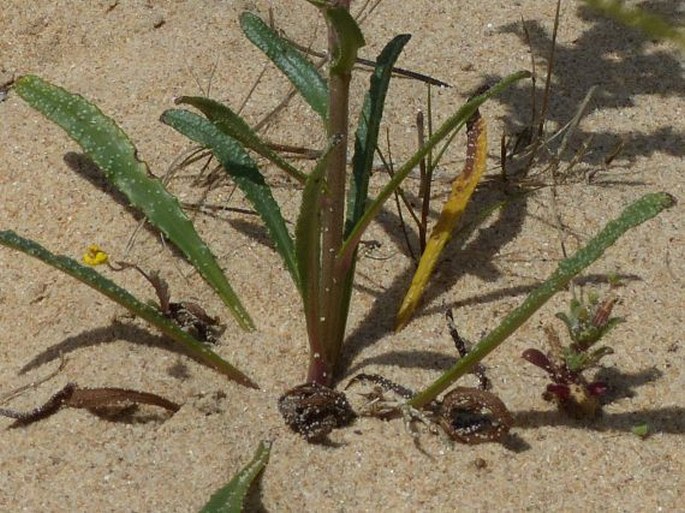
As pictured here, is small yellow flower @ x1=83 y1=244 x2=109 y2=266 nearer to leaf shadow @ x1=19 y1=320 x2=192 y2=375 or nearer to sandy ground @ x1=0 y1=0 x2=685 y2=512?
sandy ground @ x1=0 y1=0 x2=685 y2=512

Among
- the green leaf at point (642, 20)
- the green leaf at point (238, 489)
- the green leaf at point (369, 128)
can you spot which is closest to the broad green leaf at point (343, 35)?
the green leaf at point (369, 128)

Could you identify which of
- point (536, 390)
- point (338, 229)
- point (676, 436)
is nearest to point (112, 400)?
point (338, 229)

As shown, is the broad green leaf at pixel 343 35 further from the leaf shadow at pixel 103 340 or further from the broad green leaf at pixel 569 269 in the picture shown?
the leaf shadow at pixel 103 340

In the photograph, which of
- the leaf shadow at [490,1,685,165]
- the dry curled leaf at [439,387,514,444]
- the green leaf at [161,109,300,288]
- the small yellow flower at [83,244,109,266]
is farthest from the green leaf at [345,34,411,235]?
the leaf shadow at [490,1,685,165]

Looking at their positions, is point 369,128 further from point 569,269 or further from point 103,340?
point 103,340

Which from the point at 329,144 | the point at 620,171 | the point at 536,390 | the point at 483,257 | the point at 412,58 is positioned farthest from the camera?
the point at 412,58

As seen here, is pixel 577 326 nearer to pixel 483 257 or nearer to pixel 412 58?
pixel 483 257

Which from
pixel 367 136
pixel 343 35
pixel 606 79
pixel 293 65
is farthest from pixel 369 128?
pixel 606 79
